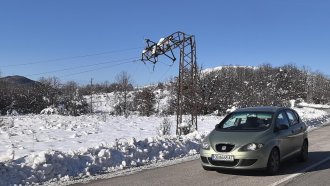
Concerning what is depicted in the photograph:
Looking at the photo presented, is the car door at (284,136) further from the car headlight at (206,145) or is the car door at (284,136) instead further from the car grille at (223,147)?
the car headlight at (206,145)

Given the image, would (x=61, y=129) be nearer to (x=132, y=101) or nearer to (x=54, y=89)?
(x=54, y=89)

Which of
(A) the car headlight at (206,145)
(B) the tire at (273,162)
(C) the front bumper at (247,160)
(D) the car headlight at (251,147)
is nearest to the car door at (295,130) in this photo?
(B) the tire at (273,162)

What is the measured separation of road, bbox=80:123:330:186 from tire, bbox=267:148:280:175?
14cm

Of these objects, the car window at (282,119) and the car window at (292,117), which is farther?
the car window at (292,117)

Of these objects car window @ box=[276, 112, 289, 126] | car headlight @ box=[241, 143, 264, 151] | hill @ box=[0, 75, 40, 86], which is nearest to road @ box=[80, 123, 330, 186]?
car headlight @ box=[241, 143, 264, 151]

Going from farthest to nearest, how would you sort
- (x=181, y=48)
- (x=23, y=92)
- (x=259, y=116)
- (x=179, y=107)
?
(x=23, y=92) < (x=179, y=107) < (x=181, y=48) < (x=259, y=116)

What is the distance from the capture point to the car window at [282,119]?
10.6 meters

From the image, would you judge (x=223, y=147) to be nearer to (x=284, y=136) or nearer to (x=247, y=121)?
Answer: (x=247, y=121)

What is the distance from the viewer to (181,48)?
82.7 ft

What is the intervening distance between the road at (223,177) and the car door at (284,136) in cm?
45

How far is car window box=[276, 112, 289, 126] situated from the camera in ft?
34.8

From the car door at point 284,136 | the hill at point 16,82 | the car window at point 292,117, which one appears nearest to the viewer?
the car door at point 284,136

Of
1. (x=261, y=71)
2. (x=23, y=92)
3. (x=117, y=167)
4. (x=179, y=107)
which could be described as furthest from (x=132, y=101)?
(x=117, y=167)

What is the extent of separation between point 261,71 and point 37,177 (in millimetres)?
105350
